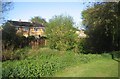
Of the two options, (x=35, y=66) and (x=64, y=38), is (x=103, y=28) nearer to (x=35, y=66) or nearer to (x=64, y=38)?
(x=64, y=38)

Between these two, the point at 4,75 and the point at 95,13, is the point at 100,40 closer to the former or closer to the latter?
the point at 95,13

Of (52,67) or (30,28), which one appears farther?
(30,28)

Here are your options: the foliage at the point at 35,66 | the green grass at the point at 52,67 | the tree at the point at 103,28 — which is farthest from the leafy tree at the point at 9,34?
the foliage at the point at 35,66

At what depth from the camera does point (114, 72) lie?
13.8 metres

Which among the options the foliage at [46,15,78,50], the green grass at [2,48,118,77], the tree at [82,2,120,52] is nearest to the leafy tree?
the foliage at [46,15,78,50]

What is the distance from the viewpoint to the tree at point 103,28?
73.5 feet

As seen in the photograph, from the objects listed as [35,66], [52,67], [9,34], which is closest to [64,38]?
[9,34]

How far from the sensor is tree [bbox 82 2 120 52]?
2240 cm

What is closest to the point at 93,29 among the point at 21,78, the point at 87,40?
the point at 87,40

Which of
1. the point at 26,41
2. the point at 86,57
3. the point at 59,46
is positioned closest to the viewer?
the point at 86,57

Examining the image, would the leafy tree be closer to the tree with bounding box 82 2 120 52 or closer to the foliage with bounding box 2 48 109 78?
the tree with bounding box 82 2 120 52

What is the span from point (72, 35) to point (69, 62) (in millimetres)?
9302

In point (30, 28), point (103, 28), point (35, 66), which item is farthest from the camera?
point (30, 28)

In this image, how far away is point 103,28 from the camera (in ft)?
86.8
